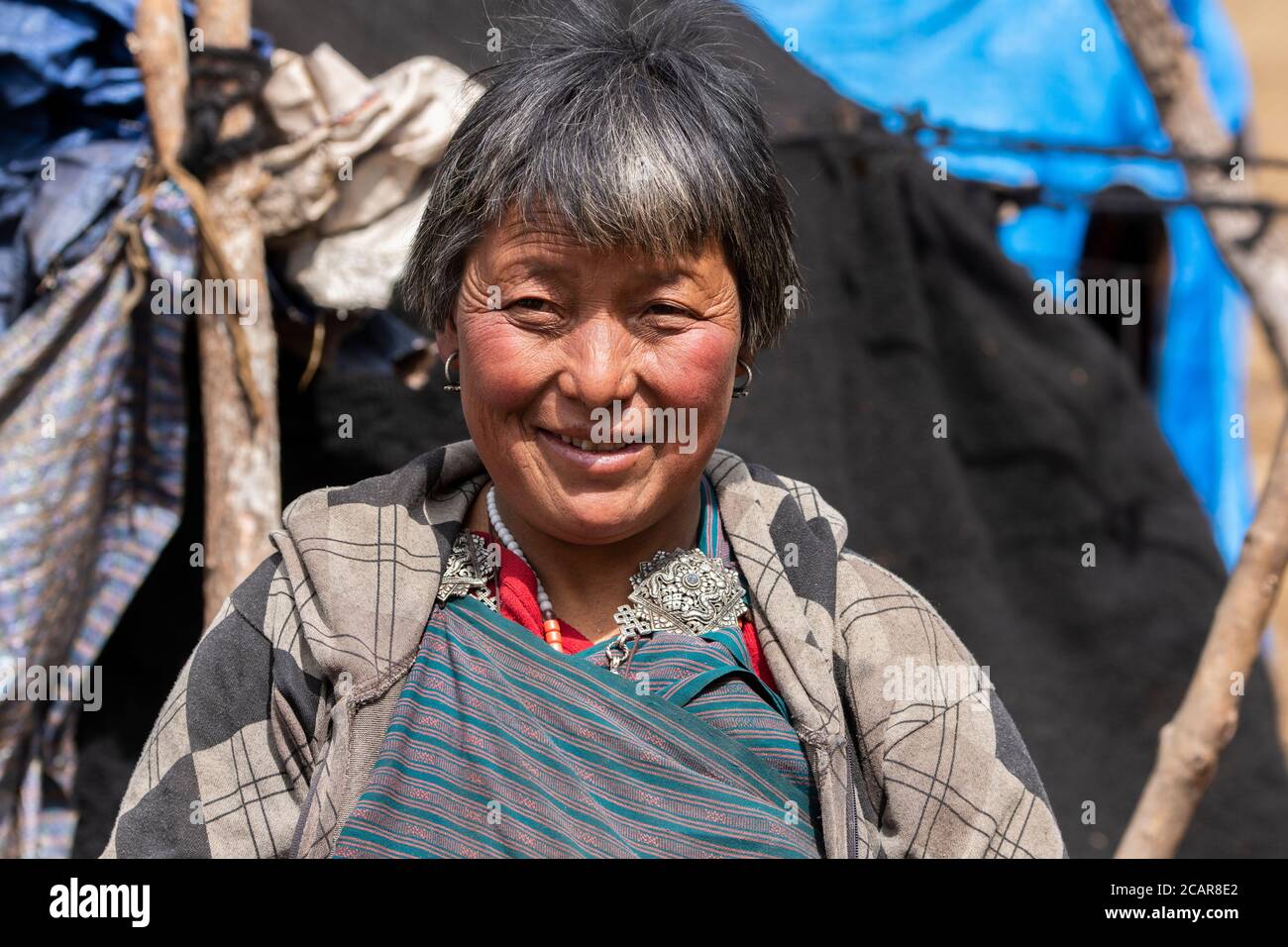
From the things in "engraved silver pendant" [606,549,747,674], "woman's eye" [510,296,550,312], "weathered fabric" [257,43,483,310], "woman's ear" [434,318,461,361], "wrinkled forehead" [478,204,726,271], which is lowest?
"engraved silver pendant" [606,549,747,674]

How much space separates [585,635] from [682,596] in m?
0.14

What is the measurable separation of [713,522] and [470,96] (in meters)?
0.70

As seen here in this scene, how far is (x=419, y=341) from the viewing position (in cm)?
263

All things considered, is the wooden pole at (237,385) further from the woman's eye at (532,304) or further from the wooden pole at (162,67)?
the woman's eye at (532,304)

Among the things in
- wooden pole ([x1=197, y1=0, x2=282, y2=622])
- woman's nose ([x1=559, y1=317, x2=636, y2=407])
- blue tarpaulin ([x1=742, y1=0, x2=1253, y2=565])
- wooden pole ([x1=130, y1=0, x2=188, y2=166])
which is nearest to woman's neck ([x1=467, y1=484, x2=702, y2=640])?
woman's nose ([x1=559, y1=317, x2=636, y2=407])

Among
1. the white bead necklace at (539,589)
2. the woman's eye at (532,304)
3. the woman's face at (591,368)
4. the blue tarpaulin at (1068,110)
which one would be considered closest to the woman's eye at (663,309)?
the woman's face at (591,368)

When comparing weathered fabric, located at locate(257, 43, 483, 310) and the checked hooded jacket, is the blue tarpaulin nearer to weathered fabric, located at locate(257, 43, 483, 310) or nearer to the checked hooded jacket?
weathered fabric, located at locate(257, 43, 483, 310)

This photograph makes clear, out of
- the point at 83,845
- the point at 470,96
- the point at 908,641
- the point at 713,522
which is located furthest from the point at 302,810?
the point at 83,845

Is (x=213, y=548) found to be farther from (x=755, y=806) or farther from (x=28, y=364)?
(x=755, y=806)

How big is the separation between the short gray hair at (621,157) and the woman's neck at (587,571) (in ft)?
0.96

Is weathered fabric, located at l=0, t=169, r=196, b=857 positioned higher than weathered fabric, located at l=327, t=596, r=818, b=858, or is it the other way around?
weathered fabric, located at l=0, t=169, r=196, b=857

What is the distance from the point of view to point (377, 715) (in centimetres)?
152

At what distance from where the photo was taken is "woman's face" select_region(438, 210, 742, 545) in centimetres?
150

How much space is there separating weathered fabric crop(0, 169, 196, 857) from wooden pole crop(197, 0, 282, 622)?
3.7 inches
